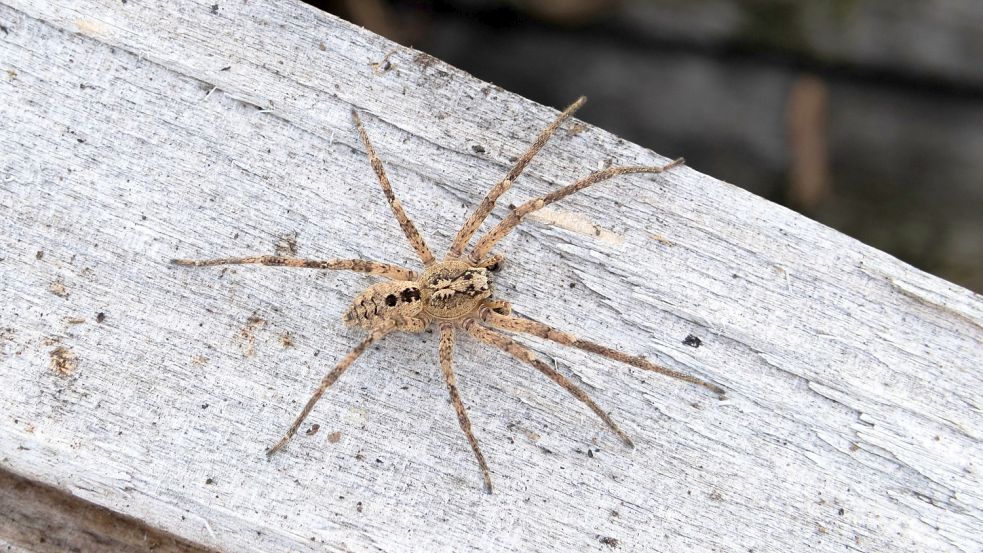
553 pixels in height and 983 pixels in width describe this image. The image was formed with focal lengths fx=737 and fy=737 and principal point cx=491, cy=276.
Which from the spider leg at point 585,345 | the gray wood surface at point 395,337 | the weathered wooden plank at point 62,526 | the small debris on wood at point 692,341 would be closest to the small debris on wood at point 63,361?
the gray wood surface at point 395,337

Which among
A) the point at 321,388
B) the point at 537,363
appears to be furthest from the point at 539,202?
the point at 321,388

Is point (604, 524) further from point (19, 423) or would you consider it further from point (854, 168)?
point (854, 168)

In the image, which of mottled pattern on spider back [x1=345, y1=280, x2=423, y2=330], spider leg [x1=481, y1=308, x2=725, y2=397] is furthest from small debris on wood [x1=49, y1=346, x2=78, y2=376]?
spider leg [x1=481, y1=308, x2=725, y2=397]

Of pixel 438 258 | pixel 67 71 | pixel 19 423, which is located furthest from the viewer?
pixel 438 258

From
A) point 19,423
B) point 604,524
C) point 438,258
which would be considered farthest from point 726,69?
point 19,423

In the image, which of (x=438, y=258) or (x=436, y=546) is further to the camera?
(x=438, y=258)
